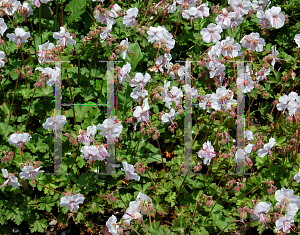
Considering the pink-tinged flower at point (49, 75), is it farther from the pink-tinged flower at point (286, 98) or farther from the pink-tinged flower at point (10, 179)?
the pink-tinged flower at point (286, 98)

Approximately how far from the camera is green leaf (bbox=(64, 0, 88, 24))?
4346 mm

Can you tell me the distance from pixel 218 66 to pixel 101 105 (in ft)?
4.81

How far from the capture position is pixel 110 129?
3041mm

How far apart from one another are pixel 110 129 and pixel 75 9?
2.18 meters

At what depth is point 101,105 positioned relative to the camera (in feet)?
13.2

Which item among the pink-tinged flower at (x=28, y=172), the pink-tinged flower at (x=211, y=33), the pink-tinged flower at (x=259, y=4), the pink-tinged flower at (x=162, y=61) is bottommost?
the pink-tinged flower at (x=28, y=172)

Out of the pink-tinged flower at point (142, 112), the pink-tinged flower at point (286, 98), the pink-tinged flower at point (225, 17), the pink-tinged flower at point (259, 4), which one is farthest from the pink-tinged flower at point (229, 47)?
the pink-tinged flower at point (142, 112)

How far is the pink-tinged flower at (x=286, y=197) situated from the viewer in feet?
9.62

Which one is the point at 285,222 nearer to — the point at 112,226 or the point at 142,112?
the point at 112,226

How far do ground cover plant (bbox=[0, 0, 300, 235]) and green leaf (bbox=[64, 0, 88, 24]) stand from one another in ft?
0.04

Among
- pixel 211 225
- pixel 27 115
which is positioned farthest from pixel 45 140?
pixel 211 225

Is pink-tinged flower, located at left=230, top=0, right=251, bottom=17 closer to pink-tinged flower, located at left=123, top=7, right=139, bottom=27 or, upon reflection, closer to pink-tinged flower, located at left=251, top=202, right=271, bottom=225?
pink-tinged flower, located at left=123, top=7, right=139, bottom=27

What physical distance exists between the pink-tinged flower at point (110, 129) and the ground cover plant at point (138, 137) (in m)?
0.01

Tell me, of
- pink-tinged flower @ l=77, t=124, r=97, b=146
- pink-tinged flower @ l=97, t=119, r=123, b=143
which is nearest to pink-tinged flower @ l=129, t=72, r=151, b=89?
pink-tinged flower @ l=97, t=119, r=123, b=143
